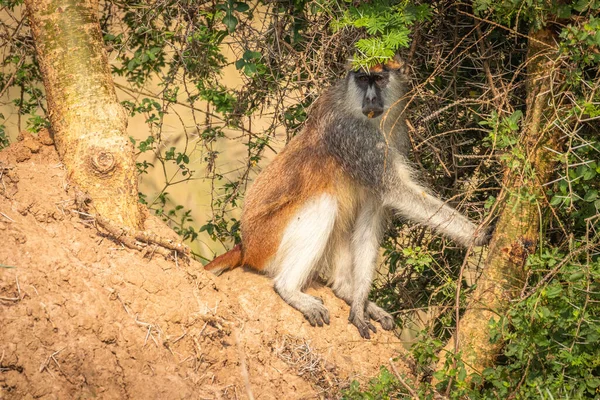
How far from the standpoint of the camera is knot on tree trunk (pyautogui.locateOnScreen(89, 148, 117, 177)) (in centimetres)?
361

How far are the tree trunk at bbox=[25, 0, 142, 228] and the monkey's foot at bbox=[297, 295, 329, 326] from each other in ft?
3.67

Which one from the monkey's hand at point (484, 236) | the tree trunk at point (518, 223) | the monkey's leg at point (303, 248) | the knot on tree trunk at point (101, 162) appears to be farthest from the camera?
the monkey's leg at point (303, 248)

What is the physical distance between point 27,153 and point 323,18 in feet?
6.49

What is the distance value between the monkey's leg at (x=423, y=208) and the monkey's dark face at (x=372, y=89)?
0.44 meters

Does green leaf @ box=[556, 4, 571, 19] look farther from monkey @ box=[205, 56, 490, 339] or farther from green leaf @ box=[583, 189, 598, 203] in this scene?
monkey @ box=[205, 56, 490, 339]

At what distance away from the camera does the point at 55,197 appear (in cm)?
353

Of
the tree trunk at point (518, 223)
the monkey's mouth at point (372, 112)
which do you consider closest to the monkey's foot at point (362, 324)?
the tree trunk at point (518, 223)

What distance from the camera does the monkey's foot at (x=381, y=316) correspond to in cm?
436

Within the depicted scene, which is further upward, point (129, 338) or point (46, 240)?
point (46, 240)

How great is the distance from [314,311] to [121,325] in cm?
123

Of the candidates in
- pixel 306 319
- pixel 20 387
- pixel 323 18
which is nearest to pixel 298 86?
pixel 323 18

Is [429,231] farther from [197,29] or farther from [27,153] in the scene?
[27,153]

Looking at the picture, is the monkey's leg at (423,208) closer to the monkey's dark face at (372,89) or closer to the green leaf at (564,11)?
the monkey's dark face at (372,89)

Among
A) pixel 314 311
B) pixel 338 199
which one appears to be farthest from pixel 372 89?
pixel 314 311
